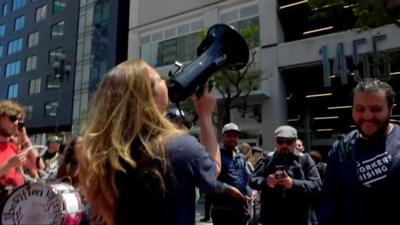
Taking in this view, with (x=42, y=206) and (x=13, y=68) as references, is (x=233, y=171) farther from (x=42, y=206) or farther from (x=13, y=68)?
(x=13, y=68)

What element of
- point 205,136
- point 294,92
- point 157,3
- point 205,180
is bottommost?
point 205,180

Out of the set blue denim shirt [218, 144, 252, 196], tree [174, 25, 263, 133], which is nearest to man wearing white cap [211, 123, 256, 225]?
blue denim shirt [218, 144, 252, 196]

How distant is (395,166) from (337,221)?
1.57 feet

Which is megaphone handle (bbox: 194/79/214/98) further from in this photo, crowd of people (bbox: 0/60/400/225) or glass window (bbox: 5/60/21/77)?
glass window (bbox: 5/60/21/77)

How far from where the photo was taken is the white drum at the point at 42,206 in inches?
126

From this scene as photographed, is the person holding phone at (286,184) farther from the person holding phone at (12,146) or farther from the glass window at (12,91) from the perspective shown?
the glass window at (12,91)

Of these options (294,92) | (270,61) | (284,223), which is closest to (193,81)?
(284,223)

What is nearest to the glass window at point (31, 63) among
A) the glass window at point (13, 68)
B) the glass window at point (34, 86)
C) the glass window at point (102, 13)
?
the glass window at point (34, 86)

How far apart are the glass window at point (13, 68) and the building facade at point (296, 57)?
27207 millimetres

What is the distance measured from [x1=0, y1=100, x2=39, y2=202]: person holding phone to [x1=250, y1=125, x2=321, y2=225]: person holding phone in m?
2.37

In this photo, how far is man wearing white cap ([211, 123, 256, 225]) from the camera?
5.35 m

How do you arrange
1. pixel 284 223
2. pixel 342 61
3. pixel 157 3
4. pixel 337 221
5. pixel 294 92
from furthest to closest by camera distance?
1. pixel 157 3
2. pixel 294 92
3. pixel 342 61
4. pixel 284 223
5. pixel 337 221

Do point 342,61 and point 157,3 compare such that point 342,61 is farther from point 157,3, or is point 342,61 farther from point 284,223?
point 284,223

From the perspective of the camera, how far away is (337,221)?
2.57m
